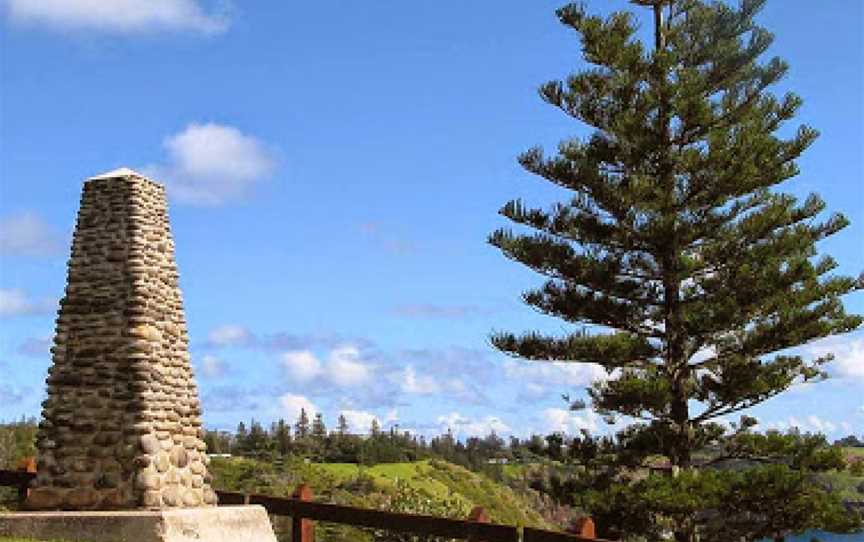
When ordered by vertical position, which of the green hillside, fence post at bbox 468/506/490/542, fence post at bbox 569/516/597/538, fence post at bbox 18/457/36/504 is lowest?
fence post at bbox 569/516/597/538

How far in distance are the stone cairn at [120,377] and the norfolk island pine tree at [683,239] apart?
21.4ft

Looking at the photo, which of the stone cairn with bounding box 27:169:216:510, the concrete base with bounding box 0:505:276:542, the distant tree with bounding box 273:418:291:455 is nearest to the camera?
the concrete base with bounding box 0:505:276:542

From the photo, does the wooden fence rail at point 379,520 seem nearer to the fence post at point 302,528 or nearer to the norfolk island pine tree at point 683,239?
the fence post at point 302,528

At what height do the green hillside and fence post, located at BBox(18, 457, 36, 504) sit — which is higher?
the green hillside

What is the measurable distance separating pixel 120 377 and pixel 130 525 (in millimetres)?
1728

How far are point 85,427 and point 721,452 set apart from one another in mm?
10694

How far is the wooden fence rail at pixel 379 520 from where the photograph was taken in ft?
35.5

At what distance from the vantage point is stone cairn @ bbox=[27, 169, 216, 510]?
1307 cm

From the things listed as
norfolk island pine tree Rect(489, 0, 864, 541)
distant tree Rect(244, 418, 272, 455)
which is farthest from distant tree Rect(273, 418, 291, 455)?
norfolk island pine tree Rect(489, 0, 864, 541)

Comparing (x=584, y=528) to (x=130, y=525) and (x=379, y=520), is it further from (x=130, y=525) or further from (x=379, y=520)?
(x=130, y=525)

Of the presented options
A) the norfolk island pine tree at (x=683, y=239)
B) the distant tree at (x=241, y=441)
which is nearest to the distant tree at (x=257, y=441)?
the distant tree at (x=241, y=441)

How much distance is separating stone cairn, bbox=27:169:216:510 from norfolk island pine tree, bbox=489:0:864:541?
6.52m

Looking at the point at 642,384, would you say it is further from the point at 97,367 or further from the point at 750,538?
the point at 97,367

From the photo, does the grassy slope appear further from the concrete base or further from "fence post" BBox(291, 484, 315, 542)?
the concrete base
